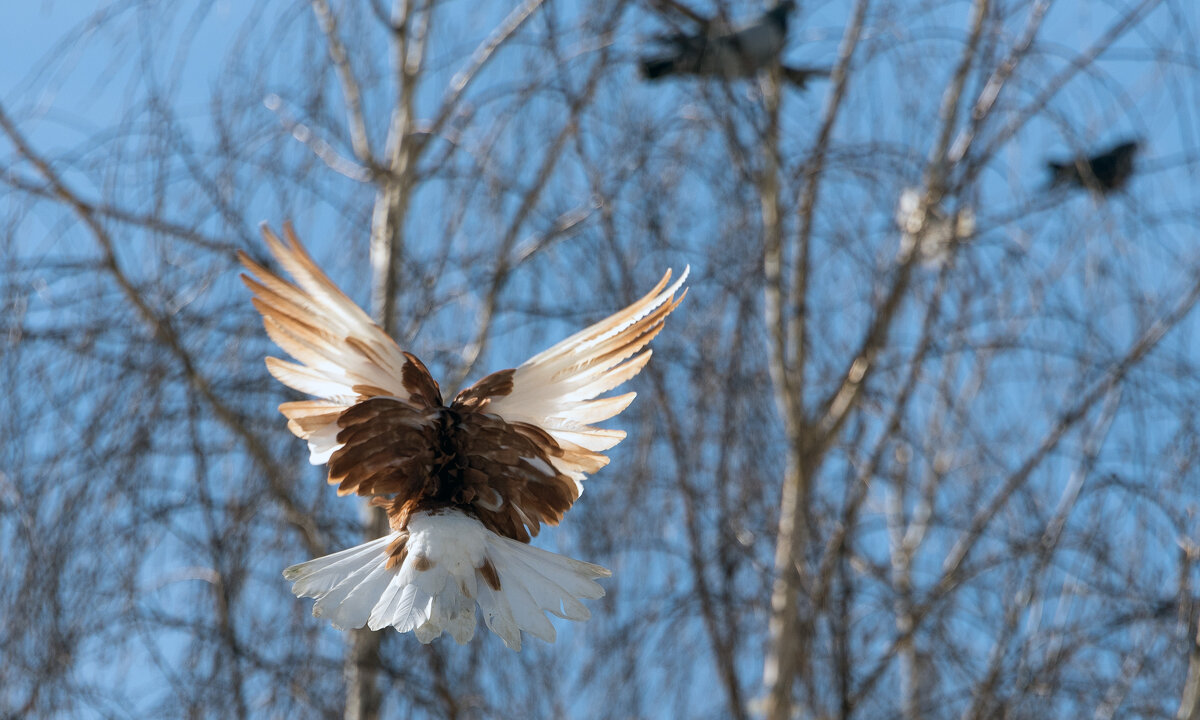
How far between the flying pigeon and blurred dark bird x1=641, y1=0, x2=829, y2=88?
140cm

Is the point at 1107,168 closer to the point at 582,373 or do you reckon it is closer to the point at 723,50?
the point at 723,50

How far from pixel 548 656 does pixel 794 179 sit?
102 centimetres

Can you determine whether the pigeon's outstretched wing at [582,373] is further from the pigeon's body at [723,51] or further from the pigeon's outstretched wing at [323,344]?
the pigeon's body at [723,51]

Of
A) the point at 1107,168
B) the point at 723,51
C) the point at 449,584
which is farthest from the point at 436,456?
the point at 1107,168

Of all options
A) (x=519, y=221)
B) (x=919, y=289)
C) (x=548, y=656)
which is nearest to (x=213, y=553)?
(x=548, y=656)

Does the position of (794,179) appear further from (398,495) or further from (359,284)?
(398,495)

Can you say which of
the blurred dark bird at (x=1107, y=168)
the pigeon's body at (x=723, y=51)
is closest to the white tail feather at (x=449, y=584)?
the pigeon's body at (x=723, y=51)

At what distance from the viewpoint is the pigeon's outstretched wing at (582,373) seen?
42.5 inches

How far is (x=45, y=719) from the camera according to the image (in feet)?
6.23

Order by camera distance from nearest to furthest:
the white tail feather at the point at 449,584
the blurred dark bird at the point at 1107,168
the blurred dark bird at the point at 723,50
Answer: the white tail feather at the point at 449,584 < the blurred dark bird at the point at 723,50 < the blurred dark bird at the point at 1107,168

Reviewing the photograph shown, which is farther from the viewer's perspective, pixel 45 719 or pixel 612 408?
pixel 45 719

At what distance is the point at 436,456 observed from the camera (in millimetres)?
1068

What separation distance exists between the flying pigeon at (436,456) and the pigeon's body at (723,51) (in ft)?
4.62

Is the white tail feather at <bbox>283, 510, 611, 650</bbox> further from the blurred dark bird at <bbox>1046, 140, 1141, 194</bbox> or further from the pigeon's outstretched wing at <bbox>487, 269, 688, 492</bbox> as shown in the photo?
the blurred dark bird at <bbox>1046, 140, 1141, 194</bbox>
